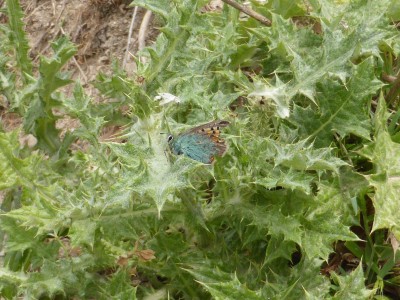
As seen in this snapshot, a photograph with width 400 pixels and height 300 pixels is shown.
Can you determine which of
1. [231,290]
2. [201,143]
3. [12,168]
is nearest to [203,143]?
[201,143]

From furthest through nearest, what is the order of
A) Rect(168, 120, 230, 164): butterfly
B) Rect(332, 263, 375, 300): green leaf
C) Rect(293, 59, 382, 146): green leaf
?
Rect(293, 59, 382, 146): green leaf
Rect(332, 263, 375, 300): green leaf
Rect(168, 120, 230, 164): butterfly

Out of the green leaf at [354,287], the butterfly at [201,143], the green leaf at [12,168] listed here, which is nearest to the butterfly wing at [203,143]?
the butterfly at [201,143]

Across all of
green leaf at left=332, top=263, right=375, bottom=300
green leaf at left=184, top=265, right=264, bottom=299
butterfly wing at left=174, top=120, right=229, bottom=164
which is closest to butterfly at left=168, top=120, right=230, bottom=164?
butterfly wing at left=174, top=120, right=229, bottom=164

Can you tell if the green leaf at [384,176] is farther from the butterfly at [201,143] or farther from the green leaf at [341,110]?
the butterfly at [201,143]

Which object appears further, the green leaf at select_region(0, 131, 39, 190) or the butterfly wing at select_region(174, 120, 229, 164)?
the green leaf at select_region(0, 131, 39, 190)

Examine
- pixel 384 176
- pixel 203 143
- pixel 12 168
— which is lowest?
pixel 12 168

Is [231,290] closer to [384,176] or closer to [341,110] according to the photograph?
[384,176]

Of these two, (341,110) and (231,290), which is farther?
(341,110)

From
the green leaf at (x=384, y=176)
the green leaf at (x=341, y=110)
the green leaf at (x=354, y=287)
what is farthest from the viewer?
the green leaf at (x=341, y=110)

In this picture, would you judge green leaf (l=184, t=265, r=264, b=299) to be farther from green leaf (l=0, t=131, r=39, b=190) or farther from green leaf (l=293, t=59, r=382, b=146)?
green leaf (l=0, t=131, r=39, b=190)
